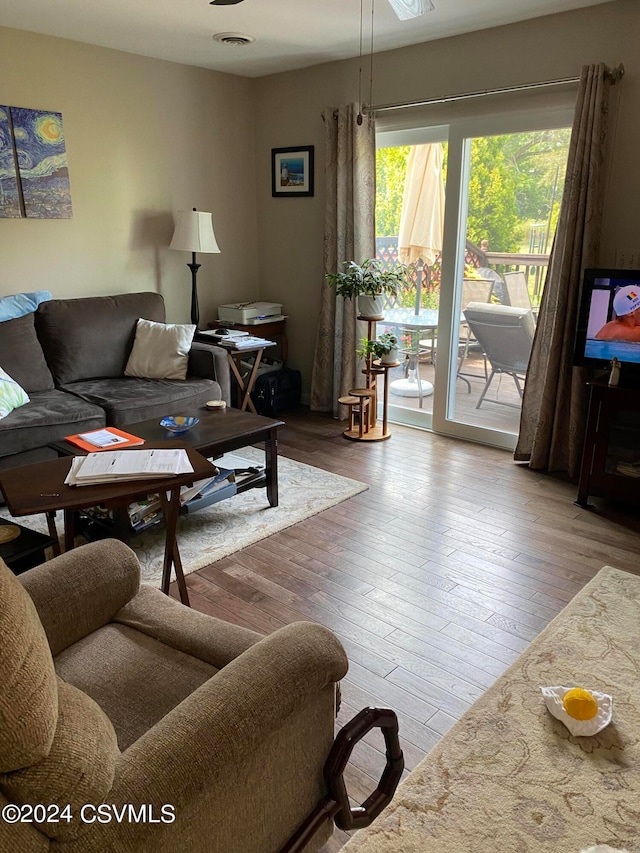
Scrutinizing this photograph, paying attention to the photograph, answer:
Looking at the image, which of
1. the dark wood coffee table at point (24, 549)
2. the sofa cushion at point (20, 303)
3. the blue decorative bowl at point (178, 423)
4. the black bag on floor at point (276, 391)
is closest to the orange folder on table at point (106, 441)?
the blue decorative bowl at point (178, 423)

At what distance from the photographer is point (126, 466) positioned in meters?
2.20

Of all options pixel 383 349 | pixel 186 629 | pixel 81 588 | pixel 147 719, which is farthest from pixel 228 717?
pixel 383 349

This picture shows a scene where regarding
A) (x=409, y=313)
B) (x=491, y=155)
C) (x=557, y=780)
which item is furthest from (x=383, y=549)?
(x=491, y=155)

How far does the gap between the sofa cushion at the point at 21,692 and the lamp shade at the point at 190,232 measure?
382cm

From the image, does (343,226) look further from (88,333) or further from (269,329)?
(88,333)

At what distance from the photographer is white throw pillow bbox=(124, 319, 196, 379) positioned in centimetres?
406

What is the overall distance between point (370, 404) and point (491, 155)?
68.1 inches

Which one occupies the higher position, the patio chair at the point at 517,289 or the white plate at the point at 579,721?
the patio chair at the point at 517,289

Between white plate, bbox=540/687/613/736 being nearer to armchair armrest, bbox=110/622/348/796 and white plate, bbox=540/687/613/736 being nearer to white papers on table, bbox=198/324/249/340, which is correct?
armchair armrest, bbox=110/622/348/796

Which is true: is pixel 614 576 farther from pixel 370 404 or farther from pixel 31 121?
pixel 31 121

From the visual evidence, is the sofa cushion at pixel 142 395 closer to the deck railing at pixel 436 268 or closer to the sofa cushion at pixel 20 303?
Result: the sofa cushion at pixel 20 303

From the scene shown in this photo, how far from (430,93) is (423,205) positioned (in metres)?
0.66

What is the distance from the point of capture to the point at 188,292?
4.94m

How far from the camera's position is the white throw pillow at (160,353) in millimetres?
4059
